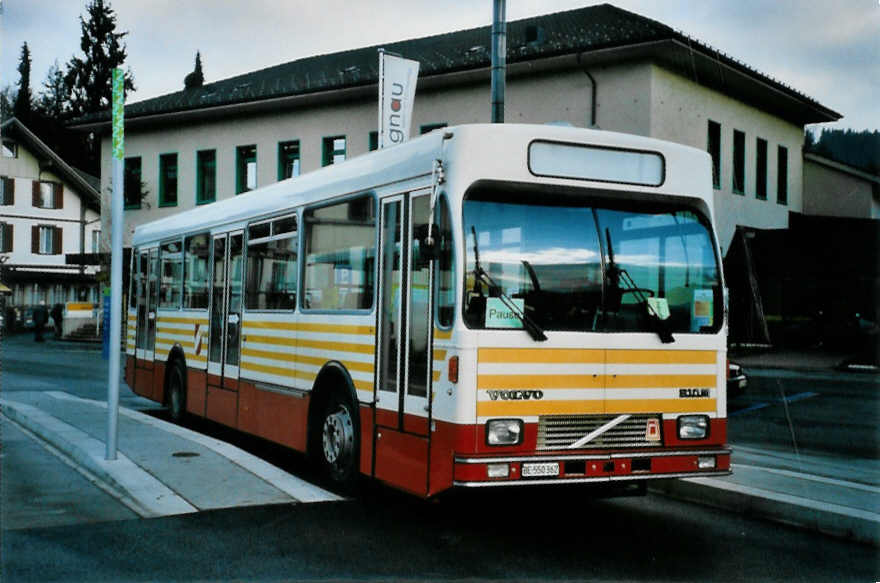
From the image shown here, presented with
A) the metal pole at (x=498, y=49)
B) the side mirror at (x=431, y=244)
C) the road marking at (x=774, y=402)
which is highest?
the metal pole at (x=498, y=49)

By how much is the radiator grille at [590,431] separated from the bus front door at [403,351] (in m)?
0.83

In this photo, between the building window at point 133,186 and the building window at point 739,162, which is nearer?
the building window at point 739,162

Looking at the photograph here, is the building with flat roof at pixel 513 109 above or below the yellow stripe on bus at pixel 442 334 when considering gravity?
above

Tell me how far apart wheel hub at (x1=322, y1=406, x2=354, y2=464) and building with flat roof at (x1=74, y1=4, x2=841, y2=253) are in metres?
20.2

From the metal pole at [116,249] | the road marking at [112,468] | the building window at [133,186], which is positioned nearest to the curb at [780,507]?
the road marking at [112,468]

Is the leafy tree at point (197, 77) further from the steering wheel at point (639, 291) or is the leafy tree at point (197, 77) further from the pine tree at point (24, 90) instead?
the steering wheel at point (639, 291)

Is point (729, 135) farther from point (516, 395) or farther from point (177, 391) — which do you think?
point (516, 395)

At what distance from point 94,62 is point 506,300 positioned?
76.9m

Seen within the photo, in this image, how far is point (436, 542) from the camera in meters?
7.30

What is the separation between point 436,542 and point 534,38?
24702 millimetres

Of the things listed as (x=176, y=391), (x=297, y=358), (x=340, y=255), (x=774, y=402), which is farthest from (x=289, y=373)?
(x=774, y=402)

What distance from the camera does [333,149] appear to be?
36188 millimetres

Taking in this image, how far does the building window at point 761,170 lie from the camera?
114 feet

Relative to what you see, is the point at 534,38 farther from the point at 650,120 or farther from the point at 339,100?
the point at 339,100
